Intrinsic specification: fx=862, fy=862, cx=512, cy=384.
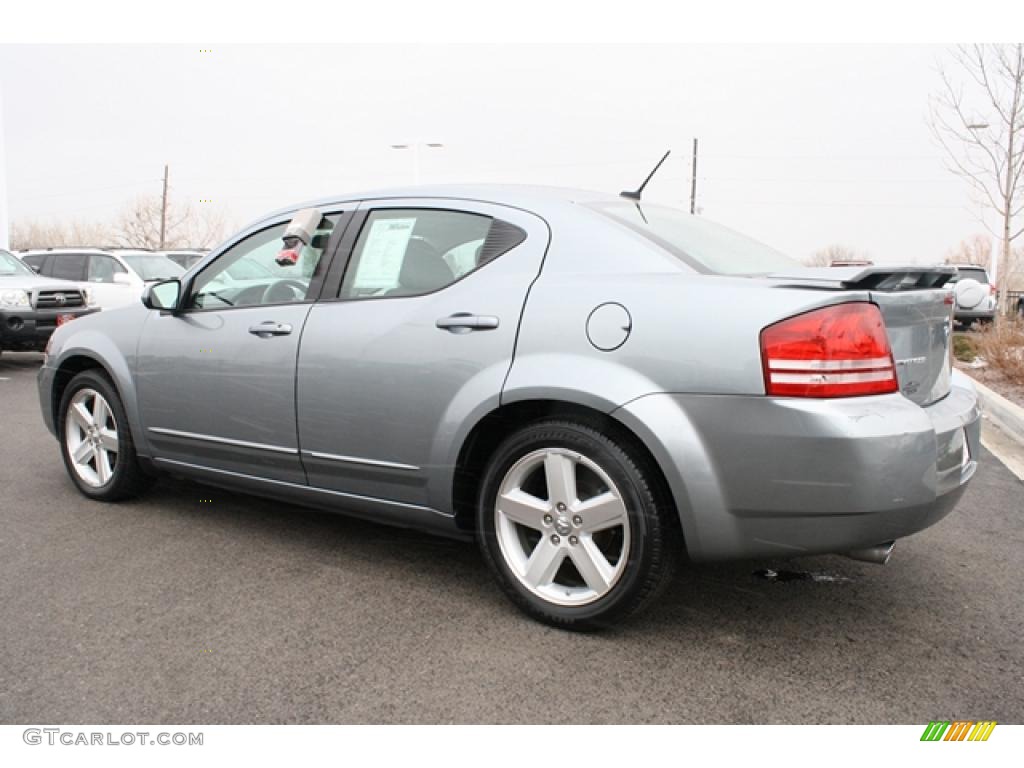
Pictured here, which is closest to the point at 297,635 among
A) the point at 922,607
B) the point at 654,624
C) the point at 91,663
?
the point at 91,663

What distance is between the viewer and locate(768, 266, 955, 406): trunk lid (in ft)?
8.74

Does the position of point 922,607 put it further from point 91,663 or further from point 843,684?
point 91,663

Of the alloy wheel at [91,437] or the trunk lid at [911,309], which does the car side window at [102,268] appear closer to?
the alloy wheel at [91,437]

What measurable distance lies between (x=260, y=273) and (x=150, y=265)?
1200 cm


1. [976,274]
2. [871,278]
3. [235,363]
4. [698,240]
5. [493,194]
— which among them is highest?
[493,194]

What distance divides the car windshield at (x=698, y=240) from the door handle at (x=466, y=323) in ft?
2.00

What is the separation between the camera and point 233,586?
3393 millimetres

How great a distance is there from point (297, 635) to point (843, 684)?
176 cm

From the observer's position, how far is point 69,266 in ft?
46.9

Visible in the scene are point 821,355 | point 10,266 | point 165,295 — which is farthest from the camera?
point 10,266

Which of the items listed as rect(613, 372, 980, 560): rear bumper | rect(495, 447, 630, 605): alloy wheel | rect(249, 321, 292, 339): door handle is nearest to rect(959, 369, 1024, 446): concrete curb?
rect(613, 372, 980, 560): rear bumper

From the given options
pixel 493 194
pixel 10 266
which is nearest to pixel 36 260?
pixel 10 266

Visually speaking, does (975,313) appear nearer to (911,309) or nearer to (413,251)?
(911,309)

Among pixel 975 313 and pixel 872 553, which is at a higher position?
pixel 872 553
